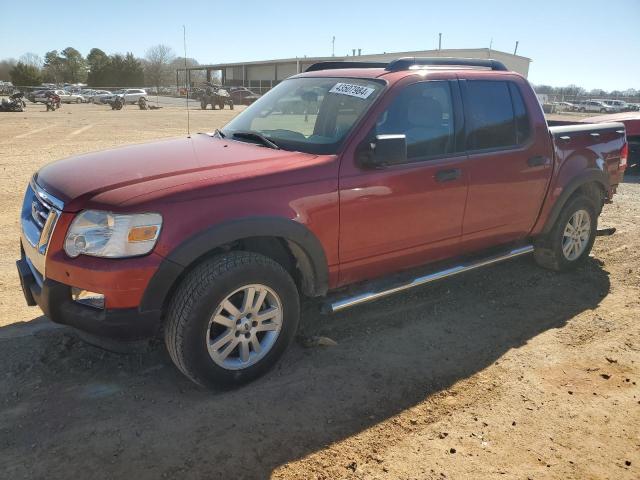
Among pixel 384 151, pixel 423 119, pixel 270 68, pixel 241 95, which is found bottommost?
pixel 384 151

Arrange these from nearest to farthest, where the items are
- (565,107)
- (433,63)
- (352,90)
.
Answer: (352,90), (433,63), (565,107)

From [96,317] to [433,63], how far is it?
311 cm

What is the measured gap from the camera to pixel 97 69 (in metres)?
78.1

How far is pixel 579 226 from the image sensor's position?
17.1 ft

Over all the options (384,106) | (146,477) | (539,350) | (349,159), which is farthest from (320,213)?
(539,350)

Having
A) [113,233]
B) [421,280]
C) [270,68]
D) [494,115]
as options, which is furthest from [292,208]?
[270,68]

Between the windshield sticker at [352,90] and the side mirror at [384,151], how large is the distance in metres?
0.44

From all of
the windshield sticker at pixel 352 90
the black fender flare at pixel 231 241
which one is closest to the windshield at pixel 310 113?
the windshield sticker at pixel 352 90

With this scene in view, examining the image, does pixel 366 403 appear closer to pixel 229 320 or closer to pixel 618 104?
pixel 229 320

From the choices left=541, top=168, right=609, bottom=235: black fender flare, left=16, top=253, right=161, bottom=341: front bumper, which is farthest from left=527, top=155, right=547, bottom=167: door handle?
left=16, top=253, right=161, bottom=341: front bumper

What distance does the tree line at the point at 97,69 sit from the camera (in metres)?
67.4

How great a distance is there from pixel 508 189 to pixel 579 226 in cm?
146

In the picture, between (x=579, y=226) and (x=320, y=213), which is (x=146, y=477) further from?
(x=579, y=226)

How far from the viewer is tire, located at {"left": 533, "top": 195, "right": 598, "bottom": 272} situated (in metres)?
4.97
